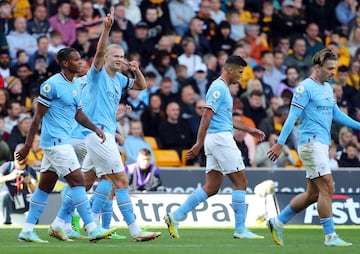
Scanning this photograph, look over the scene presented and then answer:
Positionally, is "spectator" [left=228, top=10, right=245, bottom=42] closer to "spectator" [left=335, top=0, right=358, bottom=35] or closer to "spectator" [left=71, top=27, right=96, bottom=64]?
"spectator" [left=335, top=0, right=358, bottom=35]

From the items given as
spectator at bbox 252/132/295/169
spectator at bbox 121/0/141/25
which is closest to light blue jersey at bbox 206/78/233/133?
spectator at bbox 252/132/295/169

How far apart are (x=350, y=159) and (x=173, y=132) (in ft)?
12.2

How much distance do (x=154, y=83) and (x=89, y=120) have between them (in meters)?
10.7

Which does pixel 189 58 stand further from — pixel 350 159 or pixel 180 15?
pixel 350 159

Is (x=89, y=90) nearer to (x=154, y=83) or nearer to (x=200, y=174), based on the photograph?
(x=200, y=174)

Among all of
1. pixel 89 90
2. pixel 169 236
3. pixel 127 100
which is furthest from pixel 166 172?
pixel 89 90

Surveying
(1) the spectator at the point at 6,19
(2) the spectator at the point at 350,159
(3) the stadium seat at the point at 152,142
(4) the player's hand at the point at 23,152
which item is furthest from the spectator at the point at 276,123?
(4) the player's hand at the point at 23,152

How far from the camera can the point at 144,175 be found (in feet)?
70.7

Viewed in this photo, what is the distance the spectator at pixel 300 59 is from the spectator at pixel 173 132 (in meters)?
4.61

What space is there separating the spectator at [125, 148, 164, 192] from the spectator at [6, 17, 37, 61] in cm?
462

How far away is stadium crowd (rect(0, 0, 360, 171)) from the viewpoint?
24.3 m

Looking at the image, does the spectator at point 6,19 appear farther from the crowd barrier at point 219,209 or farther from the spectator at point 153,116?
the crowd barrier at point 219,209

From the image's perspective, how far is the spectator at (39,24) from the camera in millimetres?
25391

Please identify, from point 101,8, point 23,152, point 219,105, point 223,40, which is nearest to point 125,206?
point 23,152
